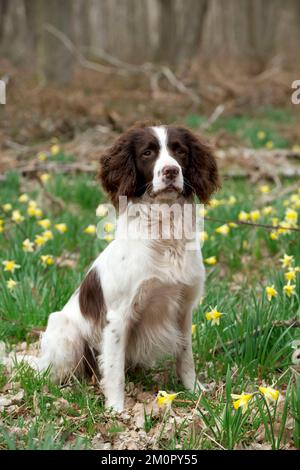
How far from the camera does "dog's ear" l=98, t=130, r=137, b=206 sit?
9.94 ft

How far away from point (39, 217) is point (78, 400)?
2.54m

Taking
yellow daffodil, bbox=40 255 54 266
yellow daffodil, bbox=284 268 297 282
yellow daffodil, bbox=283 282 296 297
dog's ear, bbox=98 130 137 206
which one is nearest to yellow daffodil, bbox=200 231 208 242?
yellow daffodil, bbox=284 268 297 282

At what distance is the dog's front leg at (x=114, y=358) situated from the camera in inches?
116

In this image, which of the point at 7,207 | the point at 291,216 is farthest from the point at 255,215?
the point at 7,207

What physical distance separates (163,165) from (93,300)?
2.67 ft

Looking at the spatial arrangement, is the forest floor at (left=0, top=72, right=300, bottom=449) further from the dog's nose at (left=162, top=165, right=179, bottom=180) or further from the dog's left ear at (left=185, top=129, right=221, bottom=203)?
the dog's nose at (left=162, top=165, right=179, bottom=180)

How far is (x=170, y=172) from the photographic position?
2.82 meters

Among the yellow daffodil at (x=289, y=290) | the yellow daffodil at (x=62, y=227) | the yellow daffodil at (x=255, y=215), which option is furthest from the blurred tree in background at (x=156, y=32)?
the yellow daffodil at (x=289, y=290)

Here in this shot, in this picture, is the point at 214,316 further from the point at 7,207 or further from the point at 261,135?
the point at 261,135

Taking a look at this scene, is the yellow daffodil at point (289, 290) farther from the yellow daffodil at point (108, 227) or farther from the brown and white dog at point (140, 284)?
the yellow daffodil at point (108, 227)

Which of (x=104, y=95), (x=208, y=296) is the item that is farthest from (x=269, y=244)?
(x=104, y=95)

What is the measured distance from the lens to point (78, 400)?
281cm

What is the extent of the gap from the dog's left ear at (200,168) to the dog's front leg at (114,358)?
762 mm

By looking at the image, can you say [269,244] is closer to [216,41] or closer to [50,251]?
[50,251]
